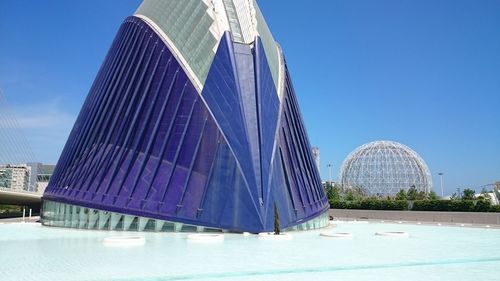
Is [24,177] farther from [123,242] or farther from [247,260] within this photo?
[247,260]

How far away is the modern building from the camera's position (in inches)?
1058

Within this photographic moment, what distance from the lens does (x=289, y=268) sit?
13.9m

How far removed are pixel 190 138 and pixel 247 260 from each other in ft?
47.5

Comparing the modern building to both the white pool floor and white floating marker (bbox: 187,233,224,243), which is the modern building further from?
the white pool floor

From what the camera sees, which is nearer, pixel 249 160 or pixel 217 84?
pixel 249 160

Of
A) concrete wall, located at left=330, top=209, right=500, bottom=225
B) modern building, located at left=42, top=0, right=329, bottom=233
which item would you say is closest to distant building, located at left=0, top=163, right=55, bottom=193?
concrete wall, located at left=330, top=209, right=500, bottom=225

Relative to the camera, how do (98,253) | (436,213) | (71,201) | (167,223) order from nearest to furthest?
(98,253) → (167,223) → (71,201) → (436,213)

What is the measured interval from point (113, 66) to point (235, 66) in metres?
12.1

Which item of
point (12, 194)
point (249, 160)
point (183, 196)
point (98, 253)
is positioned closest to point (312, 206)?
point (249, 160)

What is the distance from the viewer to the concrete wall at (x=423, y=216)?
4403cm

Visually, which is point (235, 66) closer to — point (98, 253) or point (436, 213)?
point (98, 253)

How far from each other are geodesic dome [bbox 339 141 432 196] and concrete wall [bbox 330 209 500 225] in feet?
124

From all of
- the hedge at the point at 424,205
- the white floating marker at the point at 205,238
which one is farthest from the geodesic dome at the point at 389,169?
the white floating marker at the point at 205,238

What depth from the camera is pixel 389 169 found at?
94.0 meters
